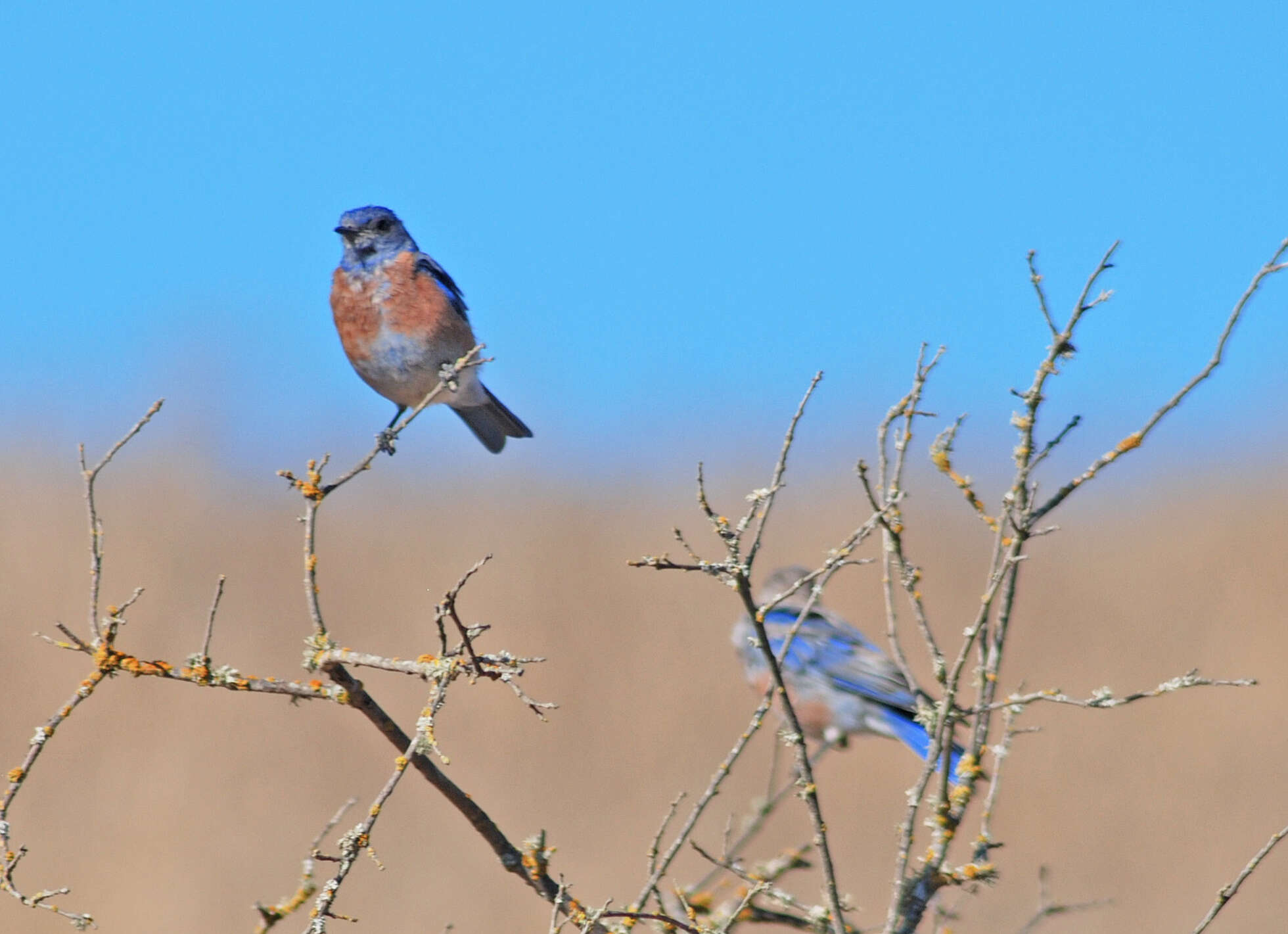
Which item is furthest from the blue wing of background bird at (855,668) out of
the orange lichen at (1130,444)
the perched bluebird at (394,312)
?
the orange lichen at (1130,444)

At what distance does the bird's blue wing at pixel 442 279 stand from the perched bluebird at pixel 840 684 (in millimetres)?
1754

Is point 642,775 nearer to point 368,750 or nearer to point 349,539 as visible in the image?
point 368,750

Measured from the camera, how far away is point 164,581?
10719mm

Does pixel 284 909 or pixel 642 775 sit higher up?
pixel 642 775

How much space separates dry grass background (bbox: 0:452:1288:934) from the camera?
30.2 feet

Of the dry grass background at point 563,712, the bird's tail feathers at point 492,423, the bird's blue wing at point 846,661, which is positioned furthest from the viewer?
the dry grass background at point 563,712

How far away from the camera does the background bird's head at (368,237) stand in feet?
17.6

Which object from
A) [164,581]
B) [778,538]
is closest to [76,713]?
[164,581]

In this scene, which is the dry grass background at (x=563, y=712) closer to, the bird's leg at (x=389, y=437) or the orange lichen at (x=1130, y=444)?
the bird's leg at (x=389, y=437)

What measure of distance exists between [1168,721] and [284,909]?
29.3 feet

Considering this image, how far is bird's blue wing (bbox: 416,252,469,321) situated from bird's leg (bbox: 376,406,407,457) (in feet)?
1.38

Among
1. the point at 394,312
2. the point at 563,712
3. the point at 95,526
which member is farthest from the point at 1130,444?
the point at 563,712

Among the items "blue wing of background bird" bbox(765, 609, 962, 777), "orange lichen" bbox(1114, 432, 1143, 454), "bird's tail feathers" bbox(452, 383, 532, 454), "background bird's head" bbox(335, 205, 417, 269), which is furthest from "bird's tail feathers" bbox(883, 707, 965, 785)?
"orange lichen" bbox(1114, 432, 1143, 454)

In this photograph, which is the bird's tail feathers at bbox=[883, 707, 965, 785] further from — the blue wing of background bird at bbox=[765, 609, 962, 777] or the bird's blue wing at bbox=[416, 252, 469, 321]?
the bird's blue wing at bbox=[416, 252, 469, 321]
